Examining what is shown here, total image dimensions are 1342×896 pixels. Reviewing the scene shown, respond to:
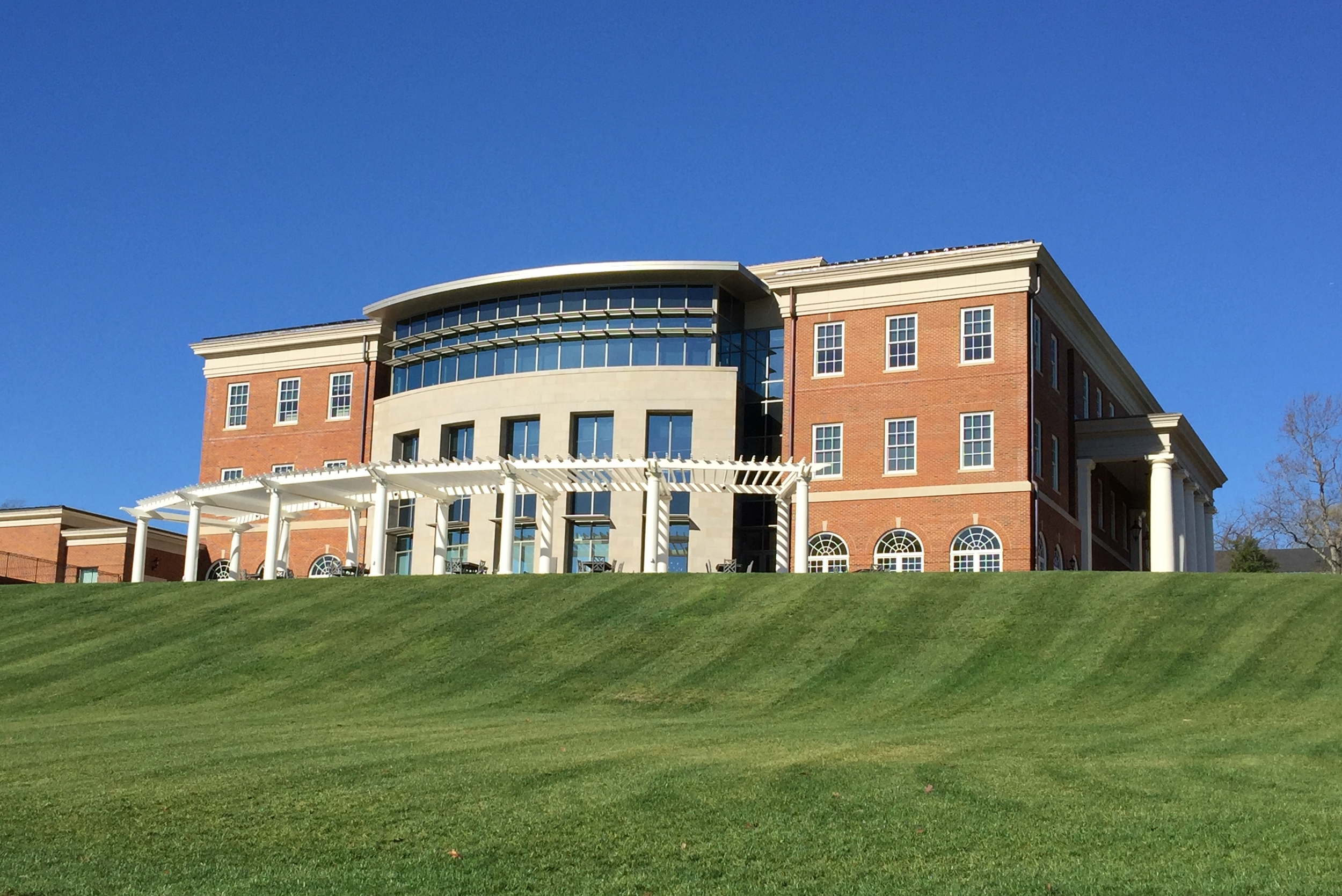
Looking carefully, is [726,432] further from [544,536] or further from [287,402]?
[287,402]

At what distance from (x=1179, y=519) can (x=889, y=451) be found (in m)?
13.6

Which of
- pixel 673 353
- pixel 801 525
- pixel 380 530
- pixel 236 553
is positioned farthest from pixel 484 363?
pixel 801 525

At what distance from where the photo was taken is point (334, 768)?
14117 millimetres

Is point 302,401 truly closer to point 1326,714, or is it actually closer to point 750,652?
point 750,652

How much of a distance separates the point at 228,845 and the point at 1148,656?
17.5 meters

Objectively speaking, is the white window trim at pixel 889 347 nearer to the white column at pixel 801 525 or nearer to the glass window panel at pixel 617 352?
the white column at pixel 801 525

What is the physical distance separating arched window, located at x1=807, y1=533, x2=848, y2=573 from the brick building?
0.08 meters

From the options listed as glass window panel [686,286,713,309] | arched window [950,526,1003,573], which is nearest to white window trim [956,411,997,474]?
arched window [950,526,1003,573]

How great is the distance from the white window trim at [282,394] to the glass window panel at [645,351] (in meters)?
15.6

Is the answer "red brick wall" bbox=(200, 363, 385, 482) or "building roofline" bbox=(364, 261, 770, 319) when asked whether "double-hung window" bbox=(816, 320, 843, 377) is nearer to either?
"building roofline" bbox=(364, 261, 770, 319)

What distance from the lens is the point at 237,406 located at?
5866 cm

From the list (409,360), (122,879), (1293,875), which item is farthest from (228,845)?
(409,360)

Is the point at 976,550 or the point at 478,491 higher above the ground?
the point at 478,491

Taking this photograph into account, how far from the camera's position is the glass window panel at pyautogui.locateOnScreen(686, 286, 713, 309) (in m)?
49.2
